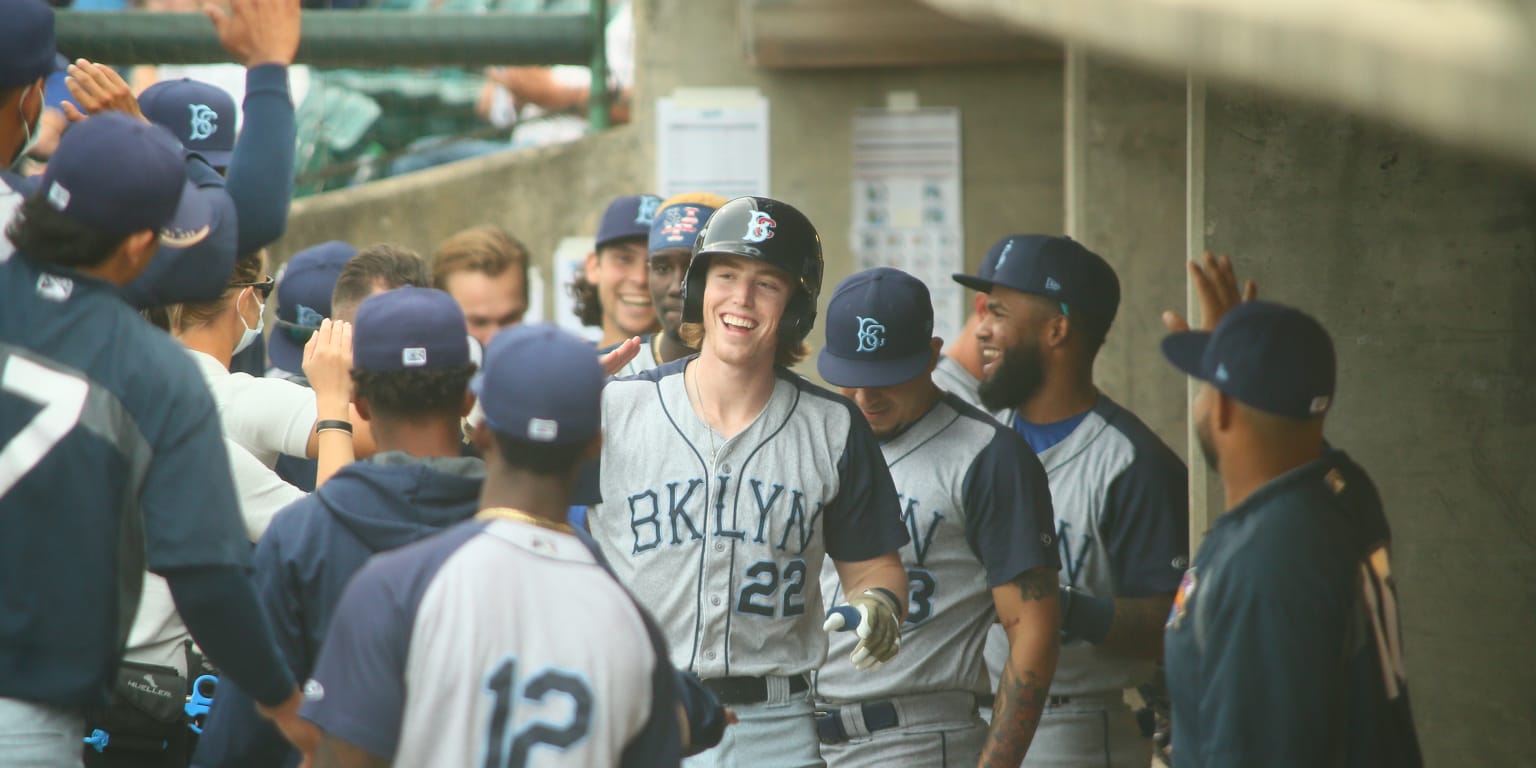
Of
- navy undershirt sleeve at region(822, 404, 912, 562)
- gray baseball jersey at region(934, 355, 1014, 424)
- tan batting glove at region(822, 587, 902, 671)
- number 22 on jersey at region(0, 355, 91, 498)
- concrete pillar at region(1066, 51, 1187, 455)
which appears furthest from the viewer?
concrete pillar at region(1066, 51, 1187, 455)

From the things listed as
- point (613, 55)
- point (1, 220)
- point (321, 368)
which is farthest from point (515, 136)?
point (1, 220)

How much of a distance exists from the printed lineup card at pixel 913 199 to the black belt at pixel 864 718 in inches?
138

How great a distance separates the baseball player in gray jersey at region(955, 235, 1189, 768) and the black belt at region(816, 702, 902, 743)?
1.72ft

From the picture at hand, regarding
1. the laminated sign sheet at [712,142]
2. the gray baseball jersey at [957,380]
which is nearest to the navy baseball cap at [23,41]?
the gray baseball jersey at [957,380]

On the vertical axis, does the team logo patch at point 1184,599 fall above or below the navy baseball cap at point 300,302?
below

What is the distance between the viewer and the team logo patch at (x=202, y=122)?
4.71 metres

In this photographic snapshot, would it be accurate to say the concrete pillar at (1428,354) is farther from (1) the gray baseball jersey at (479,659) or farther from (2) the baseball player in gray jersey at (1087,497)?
(1) the gray baseball jersey at (479,659)

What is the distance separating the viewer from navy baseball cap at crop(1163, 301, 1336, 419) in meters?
3.01

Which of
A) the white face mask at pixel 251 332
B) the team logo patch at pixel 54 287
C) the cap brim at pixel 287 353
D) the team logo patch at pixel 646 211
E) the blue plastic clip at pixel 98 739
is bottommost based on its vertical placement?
the blue plastic clip at pixel 98 739

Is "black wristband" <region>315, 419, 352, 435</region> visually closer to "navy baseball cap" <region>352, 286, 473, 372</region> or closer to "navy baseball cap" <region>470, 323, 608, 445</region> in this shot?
A: "navy baseball cap" <region>352, 286, 473, 372</region>

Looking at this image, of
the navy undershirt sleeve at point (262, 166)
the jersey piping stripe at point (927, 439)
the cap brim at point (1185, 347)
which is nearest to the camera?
the cap brim at point (1185, 347)

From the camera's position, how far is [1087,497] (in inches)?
184

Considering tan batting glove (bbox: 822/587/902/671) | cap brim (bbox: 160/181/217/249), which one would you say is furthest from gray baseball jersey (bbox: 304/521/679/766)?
tan batting glove (bbox: 822/587/902/671)

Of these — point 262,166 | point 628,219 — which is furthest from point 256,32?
point 628,219
